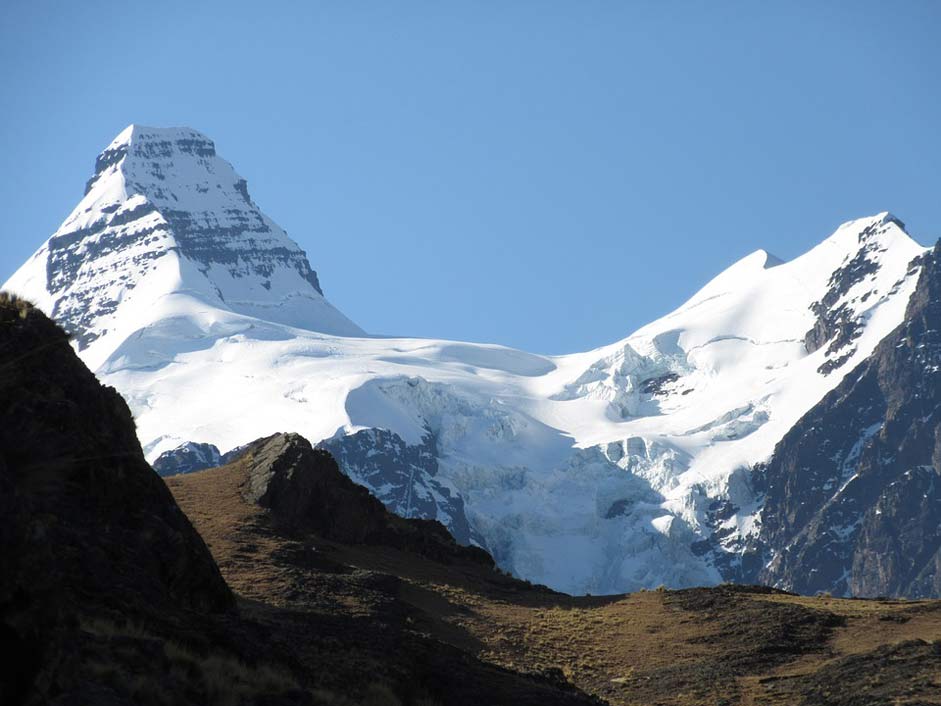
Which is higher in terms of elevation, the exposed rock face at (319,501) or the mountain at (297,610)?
the exposed rock face at (319,501)

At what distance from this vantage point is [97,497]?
29312 millimetres

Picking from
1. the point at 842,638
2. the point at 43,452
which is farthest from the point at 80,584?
the point at 842,638

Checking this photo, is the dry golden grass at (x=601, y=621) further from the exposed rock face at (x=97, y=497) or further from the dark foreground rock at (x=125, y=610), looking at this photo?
the exposed rock face at (x=97, y=497)

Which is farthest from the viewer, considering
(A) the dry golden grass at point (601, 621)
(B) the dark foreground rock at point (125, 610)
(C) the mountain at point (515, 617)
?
(A) the dry golden grass at point (601, 621)

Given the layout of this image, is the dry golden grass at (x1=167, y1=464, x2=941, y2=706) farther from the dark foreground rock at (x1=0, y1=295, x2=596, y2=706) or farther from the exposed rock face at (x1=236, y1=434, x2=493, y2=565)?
the dark foreground rock at (x1=0, y1=295, x2=596, y2=706)

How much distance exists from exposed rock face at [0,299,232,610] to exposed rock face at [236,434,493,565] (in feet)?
58.2

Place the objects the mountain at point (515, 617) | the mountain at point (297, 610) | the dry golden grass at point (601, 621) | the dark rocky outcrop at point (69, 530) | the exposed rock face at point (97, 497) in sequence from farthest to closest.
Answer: the dry golden grass at point (601, 621)
the mountain at point (515, 617)
the exposed rock face at point (97, 497)
the mountain at point (297, 610)
the dark rocky outcrop at point (69, 530)

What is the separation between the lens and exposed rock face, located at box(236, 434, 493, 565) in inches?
2053

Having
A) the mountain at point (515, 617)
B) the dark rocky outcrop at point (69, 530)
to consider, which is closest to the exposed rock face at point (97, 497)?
the dark rocky outcrop at point (69, 530)

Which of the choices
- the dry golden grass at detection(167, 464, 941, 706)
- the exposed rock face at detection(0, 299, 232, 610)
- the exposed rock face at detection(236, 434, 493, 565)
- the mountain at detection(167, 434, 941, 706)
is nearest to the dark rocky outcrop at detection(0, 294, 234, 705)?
the exposed rock face at detection(0, 299, 232, 610)

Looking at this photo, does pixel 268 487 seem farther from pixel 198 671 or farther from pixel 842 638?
pixel 198 671

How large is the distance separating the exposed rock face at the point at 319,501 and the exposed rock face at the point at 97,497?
17.7 m

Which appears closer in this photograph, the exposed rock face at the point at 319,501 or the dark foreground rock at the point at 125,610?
the dark foreground rock at the point at 125,610

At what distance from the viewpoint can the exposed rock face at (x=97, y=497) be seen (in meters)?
25.3
